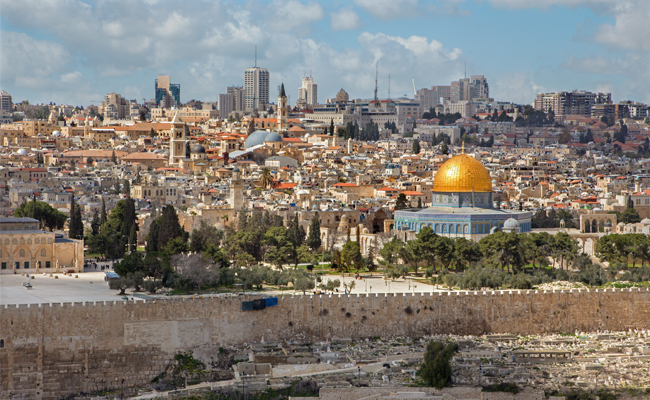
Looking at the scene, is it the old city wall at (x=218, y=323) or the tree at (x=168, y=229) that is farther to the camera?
the tree at (x=168, y=229)

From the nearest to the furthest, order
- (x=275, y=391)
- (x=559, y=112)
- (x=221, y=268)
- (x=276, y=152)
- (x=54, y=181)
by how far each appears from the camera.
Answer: (x=275, y=391) < (x=221, y=268) < (x=54, y=181) < (x=276, y=152) < (x=559, y=112)

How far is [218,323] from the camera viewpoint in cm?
3055

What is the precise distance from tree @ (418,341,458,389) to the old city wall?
13.7ft

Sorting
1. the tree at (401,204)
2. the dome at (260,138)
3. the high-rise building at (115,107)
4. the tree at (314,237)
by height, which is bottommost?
the tree at (314,237)

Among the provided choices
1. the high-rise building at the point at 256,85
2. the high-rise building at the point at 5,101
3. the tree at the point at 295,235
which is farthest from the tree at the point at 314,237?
the high-rise building at the point at 256,85

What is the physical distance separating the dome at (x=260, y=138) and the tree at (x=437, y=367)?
220ft

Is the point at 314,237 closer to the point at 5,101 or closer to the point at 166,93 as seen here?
the point at 5,101

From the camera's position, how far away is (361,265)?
140ft

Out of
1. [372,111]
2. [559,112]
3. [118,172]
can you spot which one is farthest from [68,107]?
[118,172]

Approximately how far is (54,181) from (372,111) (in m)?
93.1

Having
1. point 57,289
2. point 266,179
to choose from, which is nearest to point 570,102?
point 266,179

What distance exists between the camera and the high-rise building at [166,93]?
179000 mm

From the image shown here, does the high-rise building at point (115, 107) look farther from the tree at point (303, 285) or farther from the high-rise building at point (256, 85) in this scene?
the tree at point (303, 285)

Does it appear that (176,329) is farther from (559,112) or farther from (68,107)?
(559,112)
